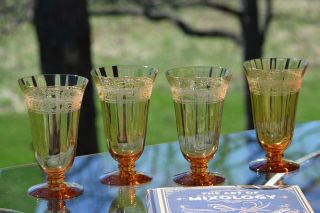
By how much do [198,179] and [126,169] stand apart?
0.47 ft

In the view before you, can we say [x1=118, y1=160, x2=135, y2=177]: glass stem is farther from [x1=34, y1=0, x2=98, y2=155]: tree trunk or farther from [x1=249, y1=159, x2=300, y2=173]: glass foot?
[x1=34, y1=0, x2=98, y2=155]: tree trunk

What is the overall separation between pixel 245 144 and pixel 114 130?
1.30 feet

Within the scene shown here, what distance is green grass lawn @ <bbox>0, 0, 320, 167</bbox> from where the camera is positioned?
4562mm

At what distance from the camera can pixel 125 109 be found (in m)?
1.41

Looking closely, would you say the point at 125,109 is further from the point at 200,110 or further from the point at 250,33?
the point at 250,33

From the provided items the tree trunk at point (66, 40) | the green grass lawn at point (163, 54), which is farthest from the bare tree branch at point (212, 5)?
the tree trunk at point (66, 40)

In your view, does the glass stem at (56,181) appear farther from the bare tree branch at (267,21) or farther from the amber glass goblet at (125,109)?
the bare tree branch at (267,21)

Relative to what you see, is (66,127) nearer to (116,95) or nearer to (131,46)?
(116,95)

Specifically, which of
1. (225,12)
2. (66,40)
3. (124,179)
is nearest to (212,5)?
(225,12)

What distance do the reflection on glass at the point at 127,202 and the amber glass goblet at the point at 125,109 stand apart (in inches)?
1.4

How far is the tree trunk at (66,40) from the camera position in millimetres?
2730

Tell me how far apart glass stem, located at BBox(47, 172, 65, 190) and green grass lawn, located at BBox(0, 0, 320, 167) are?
9.67 ft

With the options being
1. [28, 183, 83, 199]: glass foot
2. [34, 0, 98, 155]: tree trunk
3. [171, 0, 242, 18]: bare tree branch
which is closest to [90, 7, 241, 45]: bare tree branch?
[171, 0, 242, 18]: bare tree branch

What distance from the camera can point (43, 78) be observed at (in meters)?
1.42
